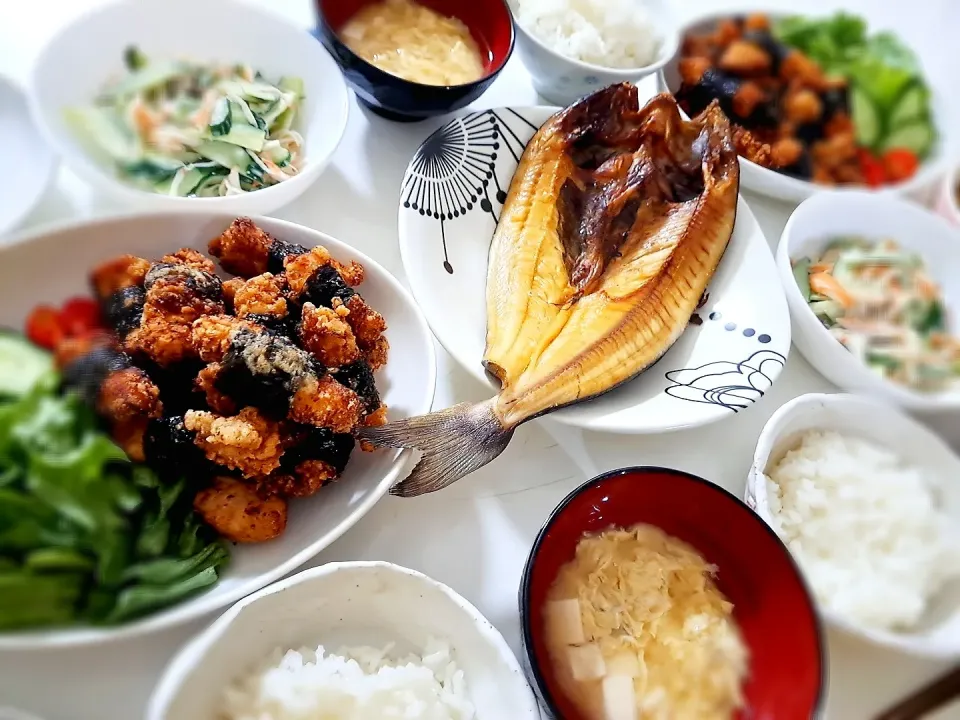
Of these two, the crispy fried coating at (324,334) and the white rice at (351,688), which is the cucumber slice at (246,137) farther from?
the white rice at (351,688)

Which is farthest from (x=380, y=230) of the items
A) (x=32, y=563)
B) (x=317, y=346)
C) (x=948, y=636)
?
(x=948, y=636)

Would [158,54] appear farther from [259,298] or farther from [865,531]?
[865,531]

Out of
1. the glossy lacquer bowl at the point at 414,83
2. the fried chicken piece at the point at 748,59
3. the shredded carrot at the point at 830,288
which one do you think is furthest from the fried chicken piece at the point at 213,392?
the fried chicken piece at the point at 748,59

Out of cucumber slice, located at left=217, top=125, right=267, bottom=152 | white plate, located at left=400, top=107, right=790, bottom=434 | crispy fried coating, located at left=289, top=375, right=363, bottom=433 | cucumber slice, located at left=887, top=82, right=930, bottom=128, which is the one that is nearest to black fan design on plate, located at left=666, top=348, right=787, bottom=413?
white plate, located at left=400, top=107, right=790, bottom=434

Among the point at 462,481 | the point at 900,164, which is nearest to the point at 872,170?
the point at 900,164

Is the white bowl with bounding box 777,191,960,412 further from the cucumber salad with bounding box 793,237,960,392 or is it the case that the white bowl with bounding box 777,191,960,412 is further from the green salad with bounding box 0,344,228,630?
the green salad with bounding box 0,344,228,630
